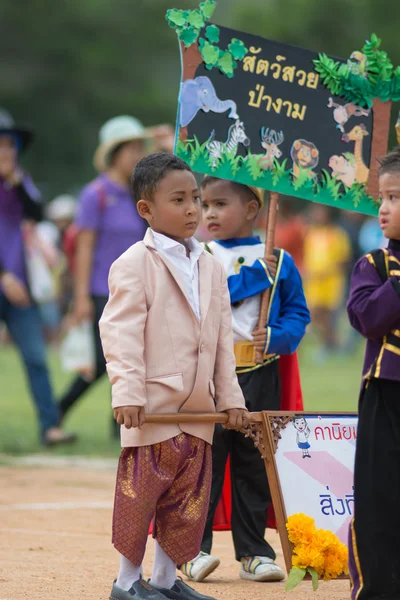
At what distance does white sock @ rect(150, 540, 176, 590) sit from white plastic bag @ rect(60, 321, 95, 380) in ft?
16.0

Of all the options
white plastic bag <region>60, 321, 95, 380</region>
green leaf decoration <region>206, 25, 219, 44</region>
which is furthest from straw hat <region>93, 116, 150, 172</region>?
green leaf decoration <region>206, 25, 219, 44</region>

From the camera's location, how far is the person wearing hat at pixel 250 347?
17.7 feet

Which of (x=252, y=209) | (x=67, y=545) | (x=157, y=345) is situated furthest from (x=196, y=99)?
(x=67, y=545)

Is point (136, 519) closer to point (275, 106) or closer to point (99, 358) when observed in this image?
point (275, 106)

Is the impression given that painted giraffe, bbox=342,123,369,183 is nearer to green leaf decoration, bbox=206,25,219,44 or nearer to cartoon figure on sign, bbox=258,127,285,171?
cartoon figure on sign, bbox=258,127,285,171

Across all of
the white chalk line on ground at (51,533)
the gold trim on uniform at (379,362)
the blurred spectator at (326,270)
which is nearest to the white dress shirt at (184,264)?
the gold trim on uniform at (379,362)

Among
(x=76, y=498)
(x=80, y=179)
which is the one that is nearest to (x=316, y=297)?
(x=76, y=498)

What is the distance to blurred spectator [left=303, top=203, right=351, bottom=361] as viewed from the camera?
19.2m

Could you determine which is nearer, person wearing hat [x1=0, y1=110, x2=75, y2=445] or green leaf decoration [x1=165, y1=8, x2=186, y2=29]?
green leaf decoration [x1=165, y1=8, x2=186, y2=29]

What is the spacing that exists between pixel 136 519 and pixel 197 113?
186 cm

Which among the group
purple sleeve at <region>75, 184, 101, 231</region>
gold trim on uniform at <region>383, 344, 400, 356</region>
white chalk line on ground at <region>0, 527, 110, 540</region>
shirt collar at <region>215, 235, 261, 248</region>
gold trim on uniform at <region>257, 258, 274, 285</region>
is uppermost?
shirt collar at <region>215, 235, 261, 248</region>

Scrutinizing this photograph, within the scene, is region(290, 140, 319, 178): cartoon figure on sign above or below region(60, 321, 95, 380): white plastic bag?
above

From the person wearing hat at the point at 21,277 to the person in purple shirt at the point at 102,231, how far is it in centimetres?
37

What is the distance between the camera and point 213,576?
5398mm
